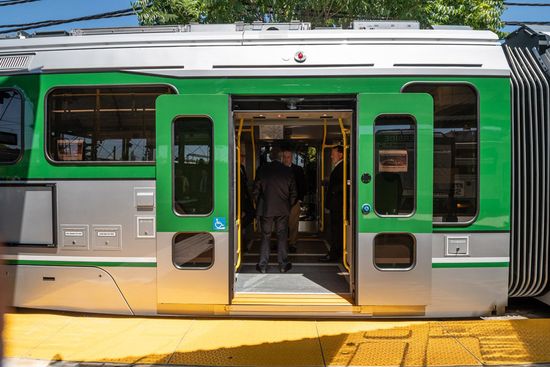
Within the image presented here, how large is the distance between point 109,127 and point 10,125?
1.15 meters

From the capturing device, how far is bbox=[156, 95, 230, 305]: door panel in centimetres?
426

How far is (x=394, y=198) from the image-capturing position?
13.8 ft

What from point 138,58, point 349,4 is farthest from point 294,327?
point 349,4

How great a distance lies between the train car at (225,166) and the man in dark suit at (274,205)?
3.62 ft

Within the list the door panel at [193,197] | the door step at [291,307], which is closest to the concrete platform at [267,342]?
the door step at [291,307]

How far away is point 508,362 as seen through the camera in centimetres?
350

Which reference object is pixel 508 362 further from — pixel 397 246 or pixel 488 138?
pixel 488 138

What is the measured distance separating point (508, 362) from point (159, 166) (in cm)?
367

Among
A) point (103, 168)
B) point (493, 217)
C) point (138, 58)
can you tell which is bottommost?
point (493, 217)

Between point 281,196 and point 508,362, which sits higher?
point 281,196

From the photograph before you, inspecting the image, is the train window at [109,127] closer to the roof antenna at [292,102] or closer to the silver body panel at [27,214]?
the silver body panel at [27,214]

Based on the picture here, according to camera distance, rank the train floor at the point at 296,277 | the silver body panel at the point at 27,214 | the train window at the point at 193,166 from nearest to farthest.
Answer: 1. the train window at the point at 193,166
2. the silver body panel at the point at 27,214
3. the train floor at the point at 296,277

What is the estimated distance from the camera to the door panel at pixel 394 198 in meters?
4.18

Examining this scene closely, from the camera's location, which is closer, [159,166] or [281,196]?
[159,166]
